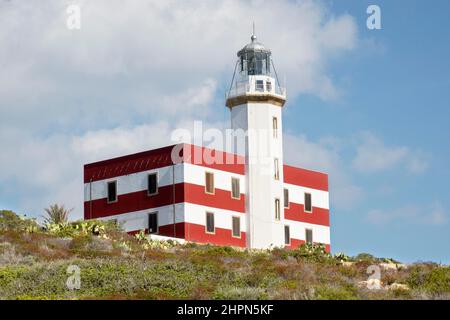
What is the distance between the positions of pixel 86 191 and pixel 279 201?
34.3 feet

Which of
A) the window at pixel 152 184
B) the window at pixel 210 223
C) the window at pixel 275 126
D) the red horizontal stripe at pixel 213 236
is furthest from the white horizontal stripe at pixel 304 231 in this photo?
the window at pixel 152 184

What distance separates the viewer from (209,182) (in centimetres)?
4956

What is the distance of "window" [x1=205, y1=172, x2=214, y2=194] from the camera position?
162ft

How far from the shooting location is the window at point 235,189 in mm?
51031

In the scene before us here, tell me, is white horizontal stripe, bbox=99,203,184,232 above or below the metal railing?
below

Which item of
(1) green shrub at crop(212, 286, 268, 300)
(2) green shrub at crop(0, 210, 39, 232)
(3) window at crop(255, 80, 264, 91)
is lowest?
(1) green shrub at crop(212, 286, 268, 300)

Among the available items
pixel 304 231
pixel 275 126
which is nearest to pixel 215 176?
pixel 275 126

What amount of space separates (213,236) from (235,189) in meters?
3.18

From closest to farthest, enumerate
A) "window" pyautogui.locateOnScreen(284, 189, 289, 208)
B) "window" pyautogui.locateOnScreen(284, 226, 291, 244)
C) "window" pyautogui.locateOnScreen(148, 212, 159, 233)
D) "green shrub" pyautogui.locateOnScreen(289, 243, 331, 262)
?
"green shrub" pyautogui.locateOnScreen(289, 243, 331, 262) → "window" pyautogui.locateOnScreen(148, 212, 159, 233) → "window" pyautogui.locateOnScreen(284, 226, 291, 244) → "window" pyautogui.locateOnScreen(284, 189, 289, 208)

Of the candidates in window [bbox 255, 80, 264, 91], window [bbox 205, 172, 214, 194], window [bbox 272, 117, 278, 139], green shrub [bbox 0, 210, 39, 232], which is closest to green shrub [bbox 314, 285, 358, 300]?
green shrub [bbox 0, 210, 39, 232]

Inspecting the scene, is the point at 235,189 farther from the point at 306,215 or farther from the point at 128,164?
the point at 306,215

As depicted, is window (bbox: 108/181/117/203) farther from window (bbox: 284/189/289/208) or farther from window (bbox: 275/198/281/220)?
window (bbox: 284/189/289/208)

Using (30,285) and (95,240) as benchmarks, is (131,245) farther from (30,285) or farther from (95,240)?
(30,285)
